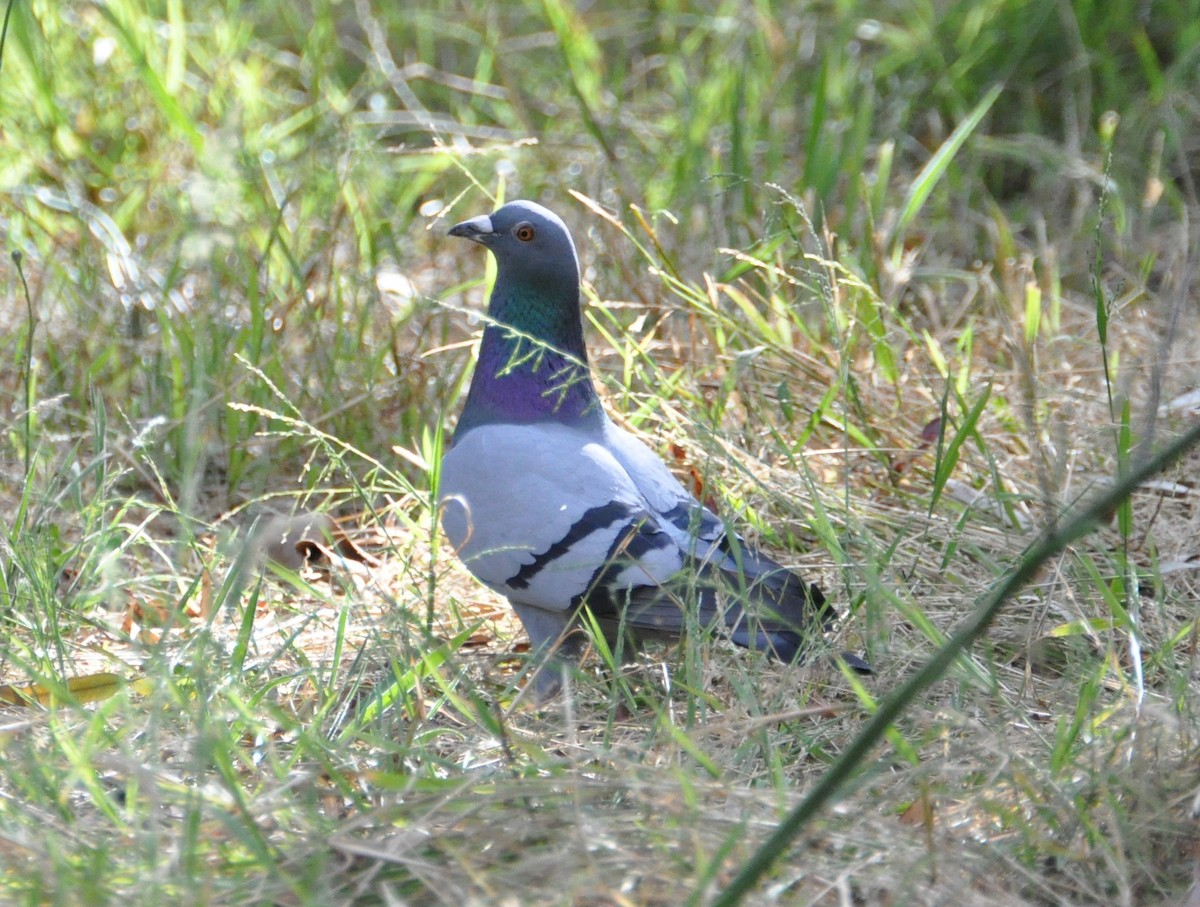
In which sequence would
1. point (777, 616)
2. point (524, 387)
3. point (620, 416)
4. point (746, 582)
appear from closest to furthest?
point (777, 616) → point (746, 582) → point (524, 387) → point (620, 416)

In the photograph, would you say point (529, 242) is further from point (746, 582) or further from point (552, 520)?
point (746, 582)

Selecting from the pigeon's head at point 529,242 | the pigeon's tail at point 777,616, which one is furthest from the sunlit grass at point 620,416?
the pigeon's head at point 529,242

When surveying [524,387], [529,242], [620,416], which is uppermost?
[529,242]

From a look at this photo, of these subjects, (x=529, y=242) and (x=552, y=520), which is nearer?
(x=552, y=520)

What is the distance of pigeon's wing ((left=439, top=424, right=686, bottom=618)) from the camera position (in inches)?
81.7

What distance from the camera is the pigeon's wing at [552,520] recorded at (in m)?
2.08

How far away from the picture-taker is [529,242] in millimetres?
2420

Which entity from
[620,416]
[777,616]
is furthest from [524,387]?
[777,616]

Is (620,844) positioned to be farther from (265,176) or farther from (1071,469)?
(265,176)

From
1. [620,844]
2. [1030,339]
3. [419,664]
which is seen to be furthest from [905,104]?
[620,844]

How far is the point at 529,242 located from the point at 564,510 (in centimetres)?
54

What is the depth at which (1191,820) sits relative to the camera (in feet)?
4.82

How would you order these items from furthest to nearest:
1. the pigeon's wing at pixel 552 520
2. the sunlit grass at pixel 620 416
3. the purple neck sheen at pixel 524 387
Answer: the purple neck sheen at pixel 524 387
the pigeon's wing at pixel 552 520
the sunlit grass at pixel 620 416

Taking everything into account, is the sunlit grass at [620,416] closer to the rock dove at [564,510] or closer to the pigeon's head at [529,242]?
the rock dove at [564,510]
